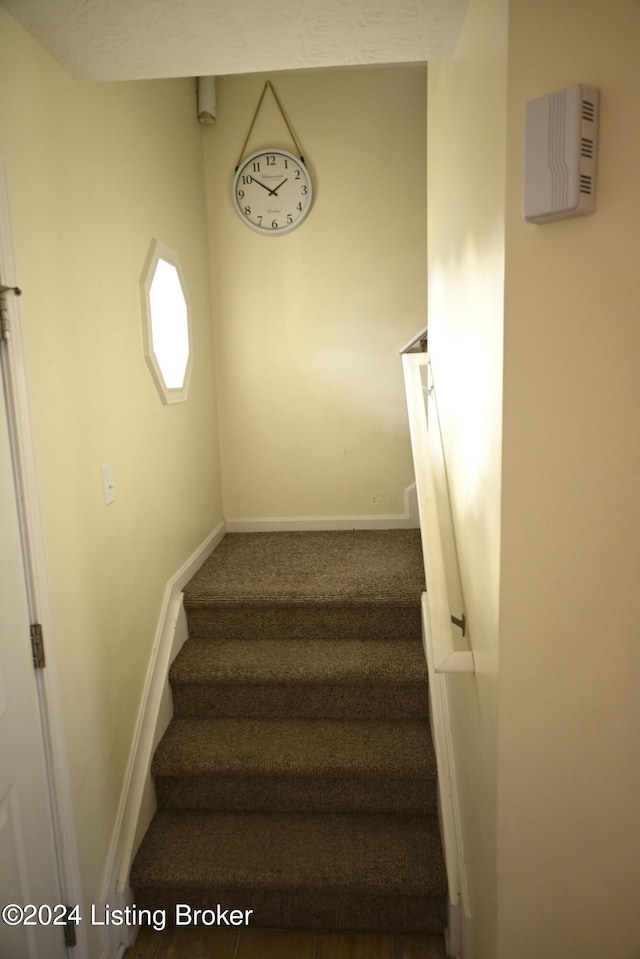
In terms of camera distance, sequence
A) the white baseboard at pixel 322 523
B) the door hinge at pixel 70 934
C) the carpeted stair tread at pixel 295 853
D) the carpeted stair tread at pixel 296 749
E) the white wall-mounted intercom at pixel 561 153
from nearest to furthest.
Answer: the white wall-mounted intercom at pixel 561 153 → the door hinge at pixel 70 934 → the carpeted stair tread at pixel 295 853 → the carpeted stair tread at pixel 296 749 → the white baseboard at pixel 322 523

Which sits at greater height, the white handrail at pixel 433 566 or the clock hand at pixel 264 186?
the clock hand at pixel 264 186

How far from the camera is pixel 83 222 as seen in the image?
1.72m

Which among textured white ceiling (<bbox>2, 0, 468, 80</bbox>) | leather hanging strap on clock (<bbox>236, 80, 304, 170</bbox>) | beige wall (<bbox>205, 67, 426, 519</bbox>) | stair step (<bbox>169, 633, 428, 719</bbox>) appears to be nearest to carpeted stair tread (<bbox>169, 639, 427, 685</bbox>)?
stair step (<bbox>169, 633, 428, 719</bbox>)

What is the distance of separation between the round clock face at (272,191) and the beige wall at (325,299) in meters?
0.06

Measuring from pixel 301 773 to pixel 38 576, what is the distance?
1146 millimetres

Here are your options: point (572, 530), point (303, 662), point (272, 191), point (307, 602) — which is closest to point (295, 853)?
point (303, 662)

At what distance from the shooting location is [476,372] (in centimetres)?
131

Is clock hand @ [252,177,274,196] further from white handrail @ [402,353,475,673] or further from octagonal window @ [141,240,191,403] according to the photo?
white handrail @ [402,353,475,673]

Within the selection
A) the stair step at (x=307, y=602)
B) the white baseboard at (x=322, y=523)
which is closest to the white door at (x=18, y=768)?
the stair step at (x=307, y=602)

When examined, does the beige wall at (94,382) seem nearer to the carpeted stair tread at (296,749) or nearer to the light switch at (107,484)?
the light switch at (107,484)

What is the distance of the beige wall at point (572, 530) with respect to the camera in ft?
3.18

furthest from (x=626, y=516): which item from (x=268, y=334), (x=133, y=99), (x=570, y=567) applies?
(x=268, y=334)

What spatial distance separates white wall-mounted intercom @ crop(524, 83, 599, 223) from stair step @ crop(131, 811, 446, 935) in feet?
6.05

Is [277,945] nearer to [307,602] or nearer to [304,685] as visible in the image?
[304,685]
